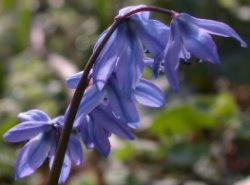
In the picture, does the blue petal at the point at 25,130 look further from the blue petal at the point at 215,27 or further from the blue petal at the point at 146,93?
the blue petal at the point at 215,27

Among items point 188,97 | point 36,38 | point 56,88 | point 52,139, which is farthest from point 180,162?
point 36,38

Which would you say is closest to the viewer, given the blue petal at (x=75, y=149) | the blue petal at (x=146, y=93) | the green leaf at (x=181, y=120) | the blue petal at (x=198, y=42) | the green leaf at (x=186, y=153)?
the blue petal at (x=198, y=42)

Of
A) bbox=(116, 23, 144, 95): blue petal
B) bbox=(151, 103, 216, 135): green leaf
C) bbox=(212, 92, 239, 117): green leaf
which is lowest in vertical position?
bbox=(151, 103, 216, 135): green leaf

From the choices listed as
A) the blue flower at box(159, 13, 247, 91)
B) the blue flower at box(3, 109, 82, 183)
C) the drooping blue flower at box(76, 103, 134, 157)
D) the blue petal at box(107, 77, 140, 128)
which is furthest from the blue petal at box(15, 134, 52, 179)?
the blue flower at box(159, 13, 247, 91)

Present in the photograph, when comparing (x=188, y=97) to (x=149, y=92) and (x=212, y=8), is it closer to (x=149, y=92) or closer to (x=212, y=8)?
(x=212, y=8)

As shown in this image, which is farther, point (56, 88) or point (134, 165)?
point (56, 88)

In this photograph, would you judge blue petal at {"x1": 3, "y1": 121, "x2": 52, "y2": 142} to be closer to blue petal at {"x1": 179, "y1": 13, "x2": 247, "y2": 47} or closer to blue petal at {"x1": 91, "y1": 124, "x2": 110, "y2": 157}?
blue petal at {"x1": 91, "y1": 124, "x2": 110, "y2": 157}

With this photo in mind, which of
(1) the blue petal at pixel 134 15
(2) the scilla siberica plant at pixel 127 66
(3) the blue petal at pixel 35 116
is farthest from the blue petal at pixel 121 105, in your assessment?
(3) the blue petal at pixel 35 116

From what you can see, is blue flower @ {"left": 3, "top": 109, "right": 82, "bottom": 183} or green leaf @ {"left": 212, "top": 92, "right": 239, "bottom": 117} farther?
green leaf @ {"left": 212, "top": 92, "right": 239, "bottom": 117}
